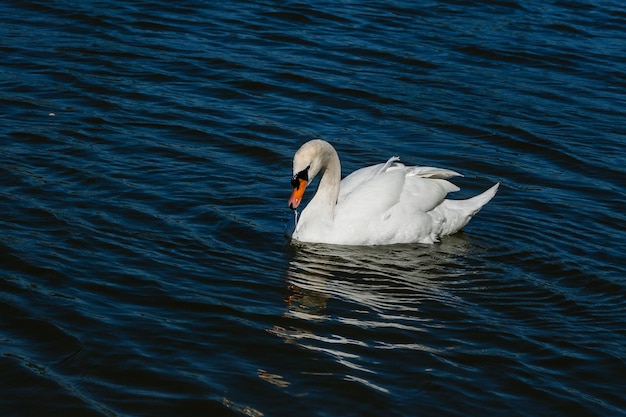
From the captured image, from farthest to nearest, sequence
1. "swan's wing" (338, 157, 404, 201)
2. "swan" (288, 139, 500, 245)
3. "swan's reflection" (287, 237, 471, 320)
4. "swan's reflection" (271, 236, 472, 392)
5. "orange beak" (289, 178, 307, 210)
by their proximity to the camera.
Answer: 1. "swan's wing" (338, 157, 404, 201)
2. "swan" (288, 139, 500, 245)
3. "orange beak" (289, 178, 307, 210)
4. "swan's reflection" (287, 237, 471, 320)
5. "swan's reflection" (271, 236, 472, 392)

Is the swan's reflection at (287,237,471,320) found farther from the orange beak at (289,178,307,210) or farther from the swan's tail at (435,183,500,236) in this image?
the orange beak at (289,178,307,210)

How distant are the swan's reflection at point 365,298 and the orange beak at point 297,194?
44 cm

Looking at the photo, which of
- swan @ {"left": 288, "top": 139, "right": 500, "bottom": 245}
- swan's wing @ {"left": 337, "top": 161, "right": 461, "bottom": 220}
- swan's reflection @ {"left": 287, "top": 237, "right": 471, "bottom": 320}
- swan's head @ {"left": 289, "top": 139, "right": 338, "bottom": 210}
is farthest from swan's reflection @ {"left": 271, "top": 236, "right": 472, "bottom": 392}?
swan's head @ {"left": 289, "top": 139, "right": 338, "bottom": 210}

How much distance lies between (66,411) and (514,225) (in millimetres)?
5192

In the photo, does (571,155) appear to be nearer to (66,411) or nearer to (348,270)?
(348,270)

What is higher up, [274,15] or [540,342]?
[274,15]

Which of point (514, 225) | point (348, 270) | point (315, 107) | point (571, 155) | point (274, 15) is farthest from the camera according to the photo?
Answer: point (274, 15)

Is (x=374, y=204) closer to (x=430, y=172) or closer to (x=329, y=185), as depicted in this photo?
(x=329, y=185)

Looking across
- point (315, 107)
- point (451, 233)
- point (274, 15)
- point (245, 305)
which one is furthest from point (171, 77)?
point (245, 305)

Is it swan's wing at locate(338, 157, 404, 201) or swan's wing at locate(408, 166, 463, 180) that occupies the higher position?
swan's wing at locate(408, 166, 463, 180)

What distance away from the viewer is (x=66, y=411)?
6.62 meters

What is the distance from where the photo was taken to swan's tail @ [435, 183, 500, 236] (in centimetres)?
1041

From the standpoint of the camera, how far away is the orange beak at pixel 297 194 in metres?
9.52

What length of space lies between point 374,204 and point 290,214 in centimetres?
88
